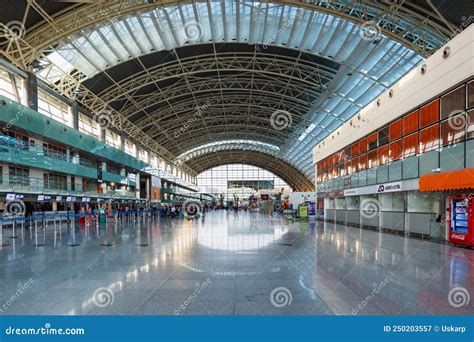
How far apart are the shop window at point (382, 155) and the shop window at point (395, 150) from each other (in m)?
0.57

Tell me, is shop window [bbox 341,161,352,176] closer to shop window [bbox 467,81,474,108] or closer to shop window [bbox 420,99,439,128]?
shop window [bbox 420,99,439,128]

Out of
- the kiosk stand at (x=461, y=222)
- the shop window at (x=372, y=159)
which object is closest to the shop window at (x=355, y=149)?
the shop window at (x=372, y=159)

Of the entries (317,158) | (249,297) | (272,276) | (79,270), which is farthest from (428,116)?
(317,158)

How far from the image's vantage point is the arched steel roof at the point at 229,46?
83.0 ft

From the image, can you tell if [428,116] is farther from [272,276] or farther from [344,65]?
[344,65]

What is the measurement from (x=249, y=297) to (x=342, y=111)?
4308 cm

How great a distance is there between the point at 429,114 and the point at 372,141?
25.5 ft

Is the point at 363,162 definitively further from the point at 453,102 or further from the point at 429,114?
the point at 453,102

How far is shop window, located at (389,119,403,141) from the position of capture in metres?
20.9

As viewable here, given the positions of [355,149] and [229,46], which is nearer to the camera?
[355,149]

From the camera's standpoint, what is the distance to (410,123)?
19.6 meters

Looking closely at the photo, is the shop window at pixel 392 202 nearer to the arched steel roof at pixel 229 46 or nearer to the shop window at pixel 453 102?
the shop window at pixel 453 102

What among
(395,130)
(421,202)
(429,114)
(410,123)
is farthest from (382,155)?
(429,114)

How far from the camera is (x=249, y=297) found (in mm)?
6309
